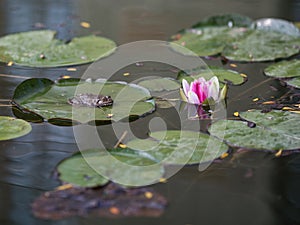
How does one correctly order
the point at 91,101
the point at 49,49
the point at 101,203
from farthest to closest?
the point at 49,49, the point at 91,101, the point at 101,203

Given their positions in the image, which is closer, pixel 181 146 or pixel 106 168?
pixel 106 168

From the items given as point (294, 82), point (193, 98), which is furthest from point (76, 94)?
point (294, 82)

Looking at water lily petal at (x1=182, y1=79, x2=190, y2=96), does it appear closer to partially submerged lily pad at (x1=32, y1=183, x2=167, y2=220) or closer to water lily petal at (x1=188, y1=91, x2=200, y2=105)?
water lily petal at (x1=188, y1=91, x2=200, y2=105)

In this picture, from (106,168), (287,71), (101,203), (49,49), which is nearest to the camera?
(101,203)

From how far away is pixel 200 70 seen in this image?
78.0 inches

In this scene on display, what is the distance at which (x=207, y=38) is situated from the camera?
2355 millimetres

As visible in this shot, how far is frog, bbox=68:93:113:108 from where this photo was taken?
5.46ft

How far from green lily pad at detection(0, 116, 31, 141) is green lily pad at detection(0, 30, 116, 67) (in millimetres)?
495

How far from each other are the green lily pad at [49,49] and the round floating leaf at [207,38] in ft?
1.02

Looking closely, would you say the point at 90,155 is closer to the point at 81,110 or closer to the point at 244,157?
A: the point at 81,110

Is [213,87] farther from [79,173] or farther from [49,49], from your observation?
[49,49]

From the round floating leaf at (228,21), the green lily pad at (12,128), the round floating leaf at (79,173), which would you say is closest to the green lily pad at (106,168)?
the round floating leaf at (79,173)

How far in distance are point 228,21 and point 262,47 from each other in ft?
1.05

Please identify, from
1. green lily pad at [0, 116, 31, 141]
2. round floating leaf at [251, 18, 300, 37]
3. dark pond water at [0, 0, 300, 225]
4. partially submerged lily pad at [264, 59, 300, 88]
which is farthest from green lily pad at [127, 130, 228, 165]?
round floating leaf at [251, 18, 300, 37]
